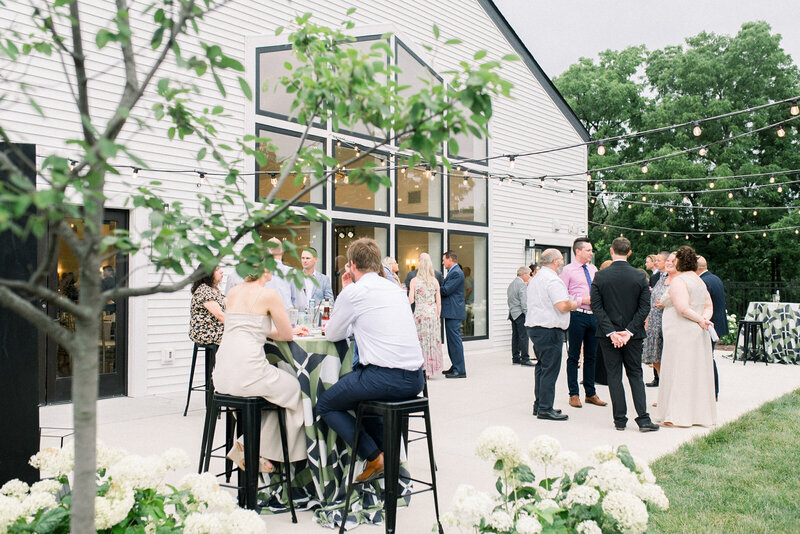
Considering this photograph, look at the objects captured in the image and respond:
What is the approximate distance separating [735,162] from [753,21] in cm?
540

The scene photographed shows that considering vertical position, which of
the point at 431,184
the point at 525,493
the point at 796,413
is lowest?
the point at 796,413

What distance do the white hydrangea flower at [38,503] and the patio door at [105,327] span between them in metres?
5.19

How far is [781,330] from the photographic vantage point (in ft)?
36.3

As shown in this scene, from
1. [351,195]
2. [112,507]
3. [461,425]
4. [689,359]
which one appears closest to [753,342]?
[689,359]

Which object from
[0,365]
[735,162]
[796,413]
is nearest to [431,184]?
[796,413]

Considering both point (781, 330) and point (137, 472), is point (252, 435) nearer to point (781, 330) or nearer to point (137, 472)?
point (137, 472)

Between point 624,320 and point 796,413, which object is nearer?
point 624,320

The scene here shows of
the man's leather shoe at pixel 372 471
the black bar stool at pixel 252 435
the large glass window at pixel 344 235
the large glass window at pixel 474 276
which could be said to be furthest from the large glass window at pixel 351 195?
the man's leather shoe at pixel 372 471

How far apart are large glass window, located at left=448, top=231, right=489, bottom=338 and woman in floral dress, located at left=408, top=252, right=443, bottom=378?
2.82 metres

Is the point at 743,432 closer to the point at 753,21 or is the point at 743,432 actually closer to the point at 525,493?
the point at 525,493

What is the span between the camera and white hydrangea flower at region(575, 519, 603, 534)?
195cm

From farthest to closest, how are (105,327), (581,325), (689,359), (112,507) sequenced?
(105,327), (581,325), (689,359), (112,507)

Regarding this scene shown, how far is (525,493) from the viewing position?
2.21 meters

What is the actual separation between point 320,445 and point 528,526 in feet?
6.99
